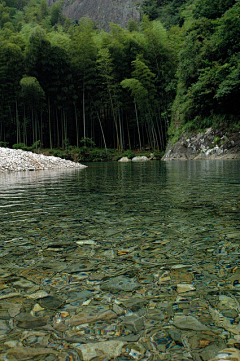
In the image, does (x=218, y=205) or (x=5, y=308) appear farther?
(x=218, y=205)

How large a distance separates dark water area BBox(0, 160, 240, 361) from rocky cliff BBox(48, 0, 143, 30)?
69643 mm

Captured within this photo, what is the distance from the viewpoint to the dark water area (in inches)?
33.7

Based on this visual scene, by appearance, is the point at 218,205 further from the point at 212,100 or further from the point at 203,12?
the point at 203,12

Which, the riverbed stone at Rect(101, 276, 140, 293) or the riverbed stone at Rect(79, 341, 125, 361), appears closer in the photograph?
the riverbed stone at Rect(79, 341, 125, 361)

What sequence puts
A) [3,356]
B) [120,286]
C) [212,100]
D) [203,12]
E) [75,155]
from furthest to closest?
[75,155]
[203,12]
[212,100]
[120,286]
[3,356]

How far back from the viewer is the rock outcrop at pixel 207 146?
15985 millimetres

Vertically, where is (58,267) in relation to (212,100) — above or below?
below

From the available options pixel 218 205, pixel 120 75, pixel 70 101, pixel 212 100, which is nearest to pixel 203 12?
pixel 212 100

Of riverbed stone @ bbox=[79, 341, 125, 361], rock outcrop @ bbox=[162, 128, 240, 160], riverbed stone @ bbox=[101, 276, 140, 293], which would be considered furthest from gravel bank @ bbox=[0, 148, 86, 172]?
riverbed stone @ bbox=[79, 341, 125, 361]

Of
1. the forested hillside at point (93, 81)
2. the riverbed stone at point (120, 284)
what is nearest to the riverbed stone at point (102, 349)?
the riverbed stone at point (120, 284)

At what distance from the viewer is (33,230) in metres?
2.15

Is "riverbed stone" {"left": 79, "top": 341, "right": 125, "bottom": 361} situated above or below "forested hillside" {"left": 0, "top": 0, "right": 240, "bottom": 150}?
below

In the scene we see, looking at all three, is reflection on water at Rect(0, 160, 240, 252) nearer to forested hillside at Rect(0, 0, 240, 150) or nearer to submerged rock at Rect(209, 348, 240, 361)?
submerged rock at Rect(209, 348, 240, 361)

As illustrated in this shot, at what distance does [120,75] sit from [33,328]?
2844 cm
